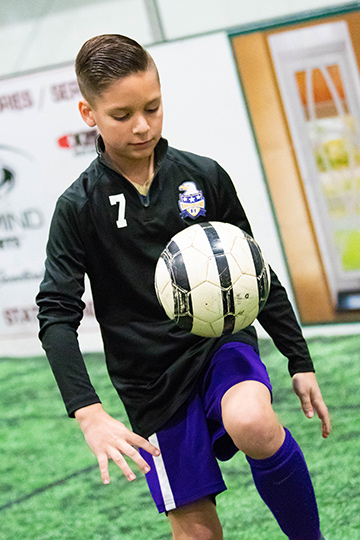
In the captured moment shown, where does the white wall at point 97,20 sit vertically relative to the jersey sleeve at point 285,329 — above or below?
above

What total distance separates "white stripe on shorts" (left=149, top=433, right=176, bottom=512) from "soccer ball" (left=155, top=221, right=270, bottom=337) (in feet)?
1.50

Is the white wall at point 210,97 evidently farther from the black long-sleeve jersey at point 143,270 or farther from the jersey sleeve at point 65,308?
the jersey sleeve at point 65,308

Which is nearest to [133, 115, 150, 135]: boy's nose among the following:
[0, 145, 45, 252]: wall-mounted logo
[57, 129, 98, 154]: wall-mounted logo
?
[57, 129, 98, 154]: wall-mounted logo

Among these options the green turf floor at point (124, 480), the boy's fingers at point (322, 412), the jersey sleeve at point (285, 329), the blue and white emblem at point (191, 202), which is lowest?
the green turf floor at point (124, 480)

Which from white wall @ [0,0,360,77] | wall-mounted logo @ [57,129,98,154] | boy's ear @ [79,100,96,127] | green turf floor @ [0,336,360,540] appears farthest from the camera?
wall-mounted logo @ [57,129,98,154]

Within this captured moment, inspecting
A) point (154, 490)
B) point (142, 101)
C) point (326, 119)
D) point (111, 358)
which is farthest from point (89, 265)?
point (326, 119)

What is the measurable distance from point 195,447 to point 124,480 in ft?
4.70

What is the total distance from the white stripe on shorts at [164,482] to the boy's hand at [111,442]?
0.38m

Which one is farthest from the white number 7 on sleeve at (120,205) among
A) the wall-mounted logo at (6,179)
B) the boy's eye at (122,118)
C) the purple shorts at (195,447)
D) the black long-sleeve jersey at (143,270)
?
the wall-mounted logo at (6,179)

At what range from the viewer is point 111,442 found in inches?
79.7

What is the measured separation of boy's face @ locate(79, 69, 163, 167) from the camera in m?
2.22

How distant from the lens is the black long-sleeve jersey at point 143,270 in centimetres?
240

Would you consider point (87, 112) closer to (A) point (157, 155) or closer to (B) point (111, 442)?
(A) point (157, 155)

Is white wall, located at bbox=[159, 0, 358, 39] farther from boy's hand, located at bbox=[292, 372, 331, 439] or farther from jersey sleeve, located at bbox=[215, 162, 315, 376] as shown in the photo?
boy's hand, located at bbox=[292, 372, 331, 439]
